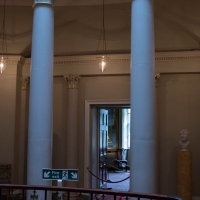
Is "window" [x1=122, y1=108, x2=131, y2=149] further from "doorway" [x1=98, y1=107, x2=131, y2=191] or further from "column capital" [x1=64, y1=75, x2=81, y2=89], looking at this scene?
"column capital" [x1=64, y1=75, x2=81, y2=89]

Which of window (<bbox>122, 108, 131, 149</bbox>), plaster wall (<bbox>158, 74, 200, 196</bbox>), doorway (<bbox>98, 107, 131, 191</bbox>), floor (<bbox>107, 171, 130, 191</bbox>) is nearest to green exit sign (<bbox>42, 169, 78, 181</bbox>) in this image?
plaster wall (<bbox>158, 74, 200, 196</bbox>)

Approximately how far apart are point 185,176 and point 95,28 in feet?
16.2

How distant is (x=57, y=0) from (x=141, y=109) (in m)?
3.62

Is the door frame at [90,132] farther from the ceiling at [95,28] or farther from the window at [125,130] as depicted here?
the window at [125,130]

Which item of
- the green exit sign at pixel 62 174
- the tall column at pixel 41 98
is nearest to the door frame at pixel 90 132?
the tall column at pixel 41 98

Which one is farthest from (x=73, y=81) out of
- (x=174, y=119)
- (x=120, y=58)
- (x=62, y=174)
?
(x=62, y=174)

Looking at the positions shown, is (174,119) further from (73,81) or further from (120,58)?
(73,81)

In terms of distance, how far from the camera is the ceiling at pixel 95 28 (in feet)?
31.8

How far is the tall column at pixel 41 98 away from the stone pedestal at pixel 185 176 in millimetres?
3612

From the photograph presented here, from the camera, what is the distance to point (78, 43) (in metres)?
10.7

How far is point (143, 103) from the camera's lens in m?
6.37

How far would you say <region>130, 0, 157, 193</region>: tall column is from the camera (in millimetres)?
6246

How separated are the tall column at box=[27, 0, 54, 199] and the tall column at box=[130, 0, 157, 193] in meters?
1.69

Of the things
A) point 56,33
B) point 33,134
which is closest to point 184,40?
point 56,33
